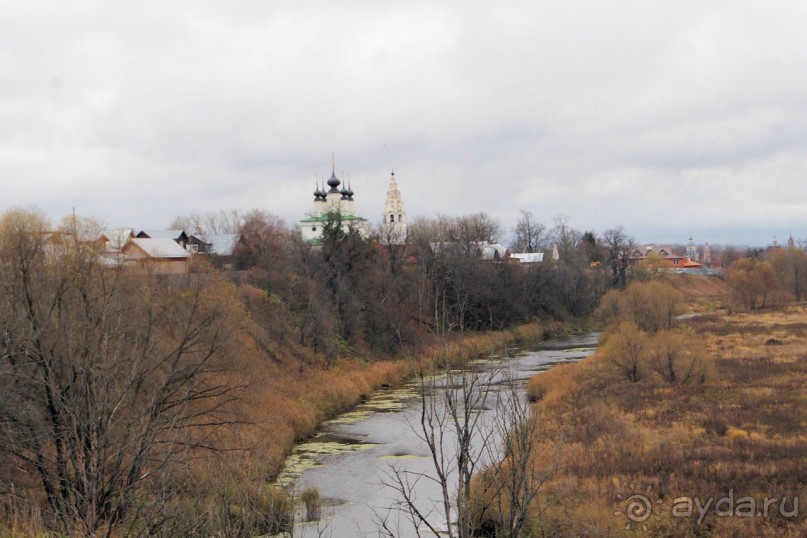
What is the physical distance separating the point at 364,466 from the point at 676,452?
8570 mm

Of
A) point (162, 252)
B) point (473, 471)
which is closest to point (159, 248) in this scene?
point (162, 252)

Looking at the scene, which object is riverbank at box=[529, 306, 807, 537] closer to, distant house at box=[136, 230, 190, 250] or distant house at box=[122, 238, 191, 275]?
distant house at box=[122, 238, 191, 275]

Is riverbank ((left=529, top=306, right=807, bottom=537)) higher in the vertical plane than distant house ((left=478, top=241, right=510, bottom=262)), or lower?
lower

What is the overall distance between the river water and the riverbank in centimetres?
272

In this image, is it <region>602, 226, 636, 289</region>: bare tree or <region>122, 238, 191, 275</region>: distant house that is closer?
<region>122, 238, 191, 275</region>: distant house

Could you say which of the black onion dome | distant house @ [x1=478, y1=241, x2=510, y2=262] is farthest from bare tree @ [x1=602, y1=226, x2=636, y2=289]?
the black onion dome

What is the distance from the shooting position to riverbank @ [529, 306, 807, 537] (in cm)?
1527

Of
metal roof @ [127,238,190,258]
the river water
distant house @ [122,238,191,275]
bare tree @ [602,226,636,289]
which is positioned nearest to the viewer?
the river water

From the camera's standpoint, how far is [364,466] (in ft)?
72.6

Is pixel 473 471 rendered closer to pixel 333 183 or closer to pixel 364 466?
pixel 364 466

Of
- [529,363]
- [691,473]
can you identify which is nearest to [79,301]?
[691,473]

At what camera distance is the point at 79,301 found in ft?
56.7

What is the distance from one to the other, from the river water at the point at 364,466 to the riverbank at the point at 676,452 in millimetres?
2718

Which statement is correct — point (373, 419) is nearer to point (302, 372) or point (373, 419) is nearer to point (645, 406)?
point (302, 372)
